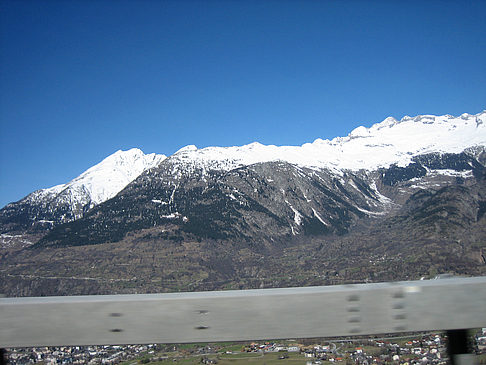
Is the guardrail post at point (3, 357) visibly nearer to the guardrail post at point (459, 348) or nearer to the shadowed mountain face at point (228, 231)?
the guardrail post at point (459, 348)

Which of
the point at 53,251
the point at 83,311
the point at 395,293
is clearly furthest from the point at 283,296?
the point at 53,251

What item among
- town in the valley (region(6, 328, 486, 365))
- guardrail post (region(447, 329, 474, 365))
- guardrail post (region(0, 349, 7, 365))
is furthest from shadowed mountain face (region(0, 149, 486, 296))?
guardrail post (region(0, 349, 7, 365))

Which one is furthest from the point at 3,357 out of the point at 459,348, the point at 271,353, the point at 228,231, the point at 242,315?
the point at 228,231

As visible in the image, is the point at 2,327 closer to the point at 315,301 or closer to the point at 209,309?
the point at 209,309

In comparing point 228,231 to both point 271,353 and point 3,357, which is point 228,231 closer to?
point 271,353

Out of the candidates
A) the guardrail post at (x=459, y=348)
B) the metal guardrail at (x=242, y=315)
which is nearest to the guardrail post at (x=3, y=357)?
the metal guardrail at (x=242, y=315)

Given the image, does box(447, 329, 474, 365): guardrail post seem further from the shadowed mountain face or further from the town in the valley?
the shadowed mountain face

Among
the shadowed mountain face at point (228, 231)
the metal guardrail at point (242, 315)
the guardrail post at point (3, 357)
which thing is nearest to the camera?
the metal guardrail at point (242, 315)

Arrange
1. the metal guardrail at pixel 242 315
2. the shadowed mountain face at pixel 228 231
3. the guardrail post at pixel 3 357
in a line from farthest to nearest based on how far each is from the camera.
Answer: the shadowed mountain face at pixel 228 231
the guardrail post at pixel 3 357
the metal guardrail at pixel 242 315
